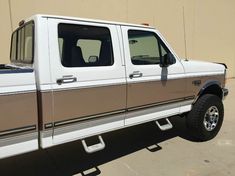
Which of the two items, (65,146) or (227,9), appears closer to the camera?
(65,146)

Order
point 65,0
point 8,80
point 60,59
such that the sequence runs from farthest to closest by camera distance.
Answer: point 65,0
point 60,59
point 8,80

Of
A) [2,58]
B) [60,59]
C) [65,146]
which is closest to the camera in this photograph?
[60,59]

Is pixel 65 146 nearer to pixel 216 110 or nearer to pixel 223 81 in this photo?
pixel 216 110

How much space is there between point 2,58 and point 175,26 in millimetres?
7026

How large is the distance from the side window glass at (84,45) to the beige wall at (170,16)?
3608 mm

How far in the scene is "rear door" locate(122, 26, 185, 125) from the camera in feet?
13.3

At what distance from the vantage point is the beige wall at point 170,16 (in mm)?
6915

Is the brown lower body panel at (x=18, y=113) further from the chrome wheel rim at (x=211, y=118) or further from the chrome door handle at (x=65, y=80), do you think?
the chrome wheel rim at (x=211, y=118)

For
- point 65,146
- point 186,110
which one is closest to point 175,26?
point 186,110

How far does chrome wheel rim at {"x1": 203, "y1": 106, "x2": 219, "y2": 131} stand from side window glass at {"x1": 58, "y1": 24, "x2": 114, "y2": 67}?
236 cm

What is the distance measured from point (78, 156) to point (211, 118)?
258 centimetres

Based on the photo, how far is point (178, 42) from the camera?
11.4 m

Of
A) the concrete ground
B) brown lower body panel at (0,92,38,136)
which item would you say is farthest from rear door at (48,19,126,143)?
the concrete ground

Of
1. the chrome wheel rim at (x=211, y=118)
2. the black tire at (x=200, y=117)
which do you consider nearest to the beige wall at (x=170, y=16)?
the black tire at (x=200, y=117)
